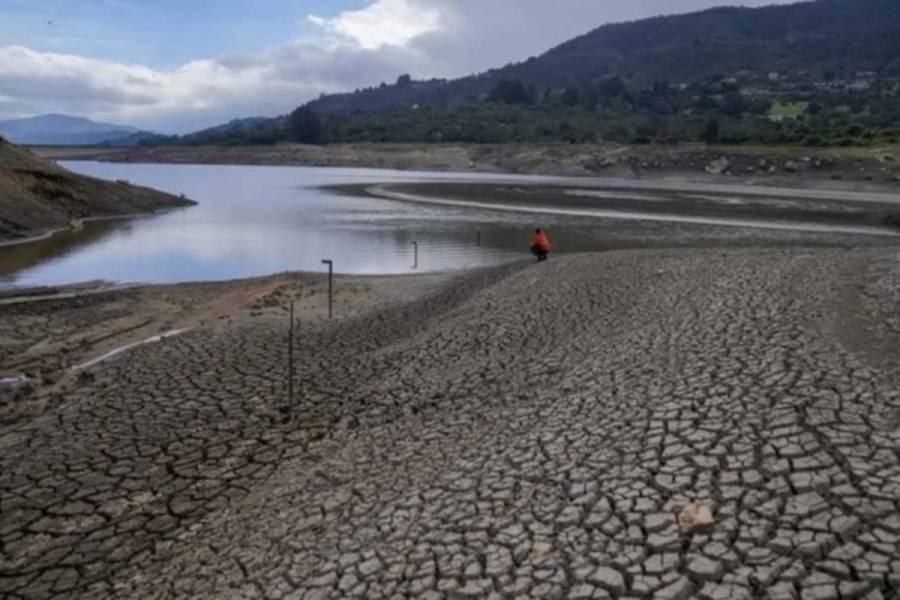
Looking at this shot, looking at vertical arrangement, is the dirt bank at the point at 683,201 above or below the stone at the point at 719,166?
below

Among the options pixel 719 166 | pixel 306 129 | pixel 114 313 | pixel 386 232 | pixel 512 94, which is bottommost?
pixel 114 313

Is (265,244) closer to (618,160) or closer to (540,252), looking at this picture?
(540,252)

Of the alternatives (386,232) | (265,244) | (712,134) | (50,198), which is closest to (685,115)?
(712,134)

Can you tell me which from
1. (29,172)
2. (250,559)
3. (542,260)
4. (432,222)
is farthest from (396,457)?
(29,172)

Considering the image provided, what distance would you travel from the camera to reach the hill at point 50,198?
35.0m

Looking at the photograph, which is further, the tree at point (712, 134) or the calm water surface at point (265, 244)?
the tree at point (712, 134)

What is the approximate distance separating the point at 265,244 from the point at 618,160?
58842mm

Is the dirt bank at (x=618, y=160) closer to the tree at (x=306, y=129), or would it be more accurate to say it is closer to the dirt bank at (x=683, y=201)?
the dirt bank at (x=683, y=201)

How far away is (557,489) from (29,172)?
42088 mm

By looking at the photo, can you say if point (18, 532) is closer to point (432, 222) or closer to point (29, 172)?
point (432, 222)


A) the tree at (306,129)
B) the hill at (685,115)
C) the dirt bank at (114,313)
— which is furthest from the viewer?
the tree at (306,129)

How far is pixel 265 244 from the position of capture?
113 ft

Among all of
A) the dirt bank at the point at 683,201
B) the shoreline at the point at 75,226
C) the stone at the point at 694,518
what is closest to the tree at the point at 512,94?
the dirt bank at the point at 683,201

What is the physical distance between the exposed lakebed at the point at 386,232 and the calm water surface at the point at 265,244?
0.07 metres
